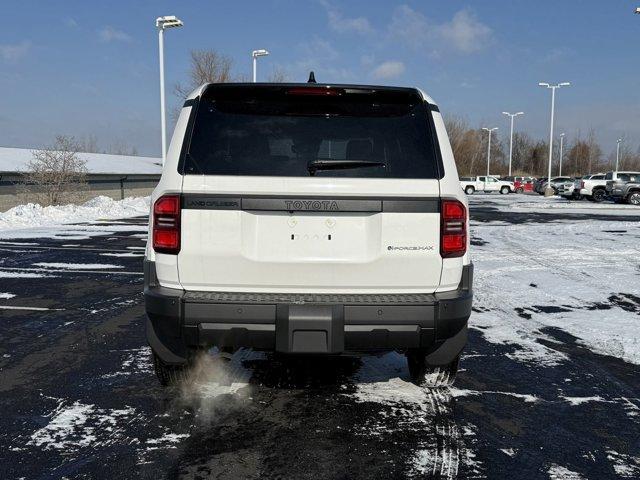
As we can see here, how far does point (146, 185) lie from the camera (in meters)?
39.7

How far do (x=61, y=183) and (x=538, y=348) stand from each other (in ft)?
70.7

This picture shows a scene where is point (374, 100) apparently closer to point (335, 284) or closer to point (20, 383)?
point (335, 284)

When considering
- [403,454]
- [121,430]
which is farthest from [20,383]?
[403,454]

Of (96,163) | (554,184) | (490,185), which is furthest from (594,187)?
(96,163)

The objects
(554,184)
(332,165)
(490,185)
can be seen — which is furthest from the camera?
(490,185)

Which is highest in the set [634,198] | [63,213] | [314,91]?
[314,91]

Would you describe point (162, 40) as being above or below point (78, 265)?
above

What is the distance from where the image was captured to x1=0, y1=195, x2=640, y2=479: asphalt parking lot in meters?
3.03

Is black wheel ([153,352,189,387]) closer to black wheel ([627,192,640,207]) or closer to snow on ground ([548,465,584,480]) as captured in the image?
snow on ground ([548,465,584,480])

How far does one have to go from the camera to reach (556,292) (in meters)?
7.72

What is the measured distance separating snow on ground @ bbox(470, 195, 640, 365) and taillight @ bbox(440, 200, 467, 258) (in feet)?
6.82

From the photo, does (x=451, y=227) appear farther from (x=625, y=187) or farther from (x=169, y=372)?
(x=625, y=187)

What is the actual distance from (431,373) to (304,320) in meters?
→ 1.28

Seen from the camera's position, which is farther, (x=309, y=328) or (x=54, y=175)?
(x=54, y=175)
